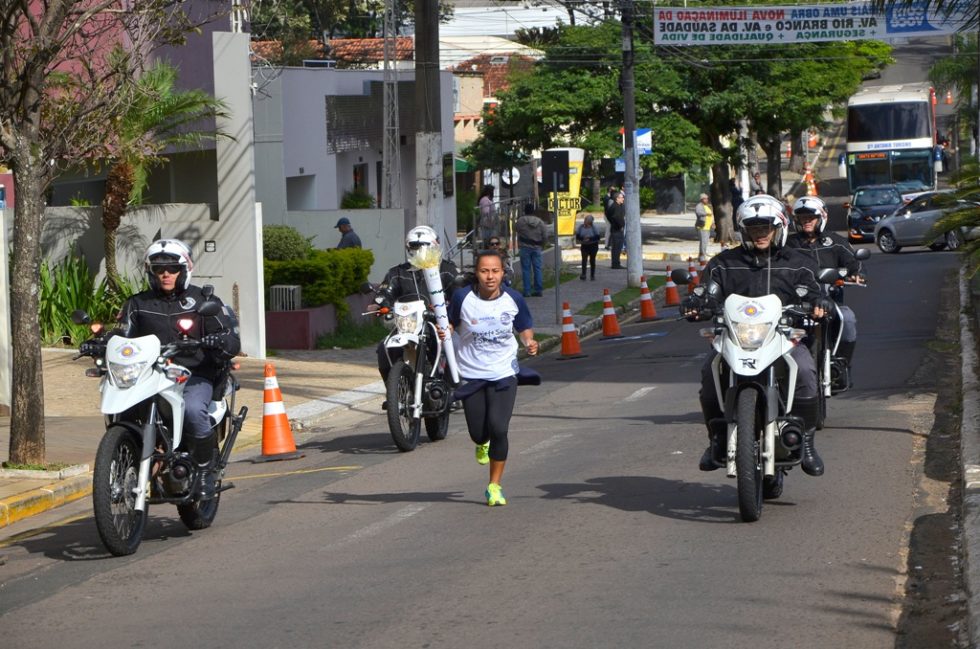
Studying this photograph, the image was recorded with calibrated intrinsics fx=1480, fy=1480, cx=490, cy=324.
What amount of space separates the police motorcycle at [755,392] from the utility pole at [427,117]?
1390 cm

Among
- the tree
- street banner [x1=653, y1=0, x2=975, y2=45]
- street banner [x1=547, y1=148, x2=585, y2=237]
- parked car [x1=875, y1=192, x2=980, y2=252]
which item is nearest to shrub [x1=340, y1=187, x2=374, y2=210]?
street banner [x1=547, y1=148, x2=585, y2=237]

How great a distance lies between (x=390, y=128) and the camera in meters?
34.4

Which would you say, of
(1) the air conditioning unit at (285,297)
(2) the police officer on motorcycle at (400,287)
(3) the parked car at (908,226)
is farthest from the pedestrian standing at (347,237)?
(3) the parked car at (908,226)

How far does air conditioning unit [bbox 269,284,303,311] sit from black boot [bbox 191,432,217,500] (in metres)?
12.8

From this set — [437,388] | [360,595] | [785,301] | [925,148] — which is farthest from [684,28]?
[360,595]

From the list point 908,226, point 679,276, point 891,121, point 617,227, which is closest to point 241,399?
point 679,276

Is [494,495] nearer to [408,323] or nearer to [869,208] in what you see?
[408,323]

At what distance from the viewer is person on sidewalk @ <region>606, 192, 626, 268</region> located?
125 ft

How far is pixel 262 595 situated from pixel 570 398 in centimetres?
963

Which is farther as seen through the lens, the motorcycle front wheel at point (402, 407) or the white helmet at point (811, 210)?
the white helmet at point (811, 210)

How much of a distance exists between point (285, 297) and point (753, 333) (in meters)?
14.2

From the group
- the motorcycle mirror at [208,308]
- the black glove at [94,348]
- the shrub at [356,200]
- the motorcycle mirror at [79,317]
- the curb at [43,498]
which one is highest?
the shrub at [356,200]

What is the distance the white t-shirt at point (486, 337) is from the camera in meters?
9.76

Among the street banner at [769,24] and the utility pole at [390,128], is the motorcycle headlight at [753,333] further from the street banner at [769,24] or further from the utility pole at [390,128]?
the street banner at [769,24]
